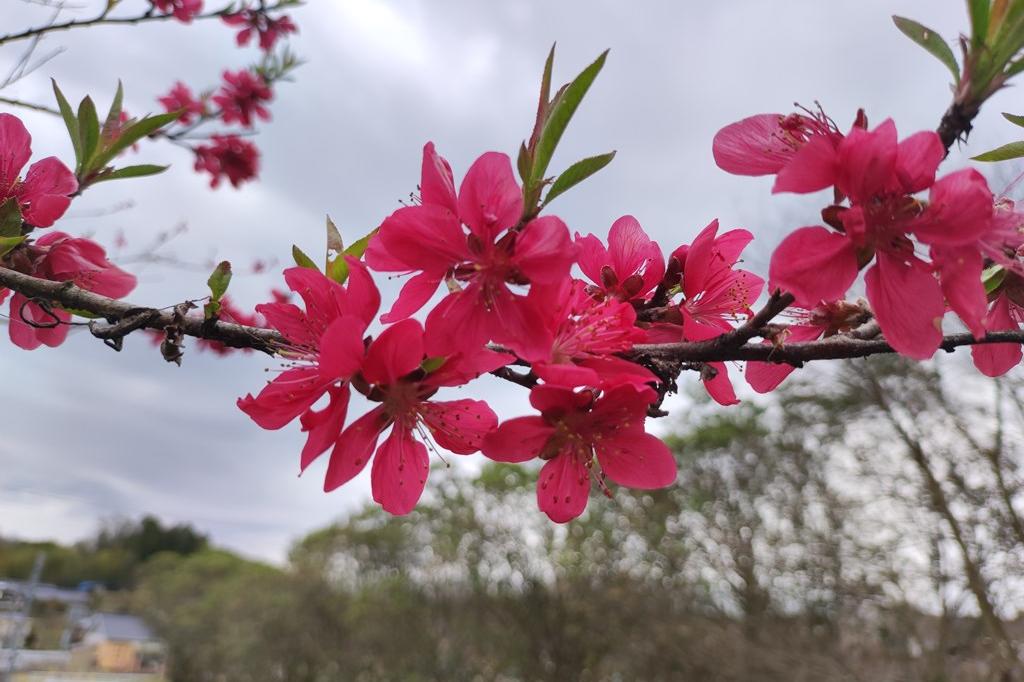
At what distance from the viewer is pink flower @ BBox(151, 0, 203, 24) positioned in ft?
6.34

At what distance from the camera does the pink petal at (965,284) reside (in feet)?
1.93

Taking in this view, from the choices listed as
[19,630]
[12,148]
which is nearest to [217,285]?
[12,148]

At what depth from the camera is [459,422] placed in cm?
76

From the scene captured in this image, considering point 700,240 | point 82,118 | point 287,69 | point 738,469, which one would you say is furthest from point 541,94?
point 738,469

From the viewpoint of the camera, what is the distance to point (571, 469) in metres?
0.81

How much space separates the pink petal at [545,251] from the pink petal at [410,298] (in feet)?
0.38

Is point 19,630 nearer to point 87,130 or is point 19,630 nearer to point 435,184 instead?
point 87,130

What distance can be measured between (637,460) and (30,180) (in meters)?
0.87

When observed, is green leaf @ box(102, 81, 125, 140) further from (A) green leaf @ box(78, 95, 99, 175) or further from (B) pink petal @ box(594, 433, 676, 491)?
(B) pink petal @ box(594, 433, 676, 491)

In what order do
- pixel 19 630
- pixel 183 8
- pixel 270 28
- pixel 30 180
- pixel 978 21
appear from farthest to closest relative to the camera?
pixel 19 630, pixel 270 28, pixel 183 8, pixel 30 180, pixel 978 21

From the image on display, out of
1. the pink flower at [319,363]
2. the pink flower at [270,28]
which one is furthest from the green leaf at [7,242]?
the pink flower at [270,28]

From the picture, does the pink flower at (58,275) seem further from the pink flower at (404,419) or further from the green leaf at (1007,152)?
the green leaf at (1007,152)

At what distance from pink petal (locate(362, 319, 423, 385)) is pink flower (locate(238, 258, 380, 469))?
0.01 meters

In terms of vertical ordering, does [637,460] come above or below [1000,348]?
below
